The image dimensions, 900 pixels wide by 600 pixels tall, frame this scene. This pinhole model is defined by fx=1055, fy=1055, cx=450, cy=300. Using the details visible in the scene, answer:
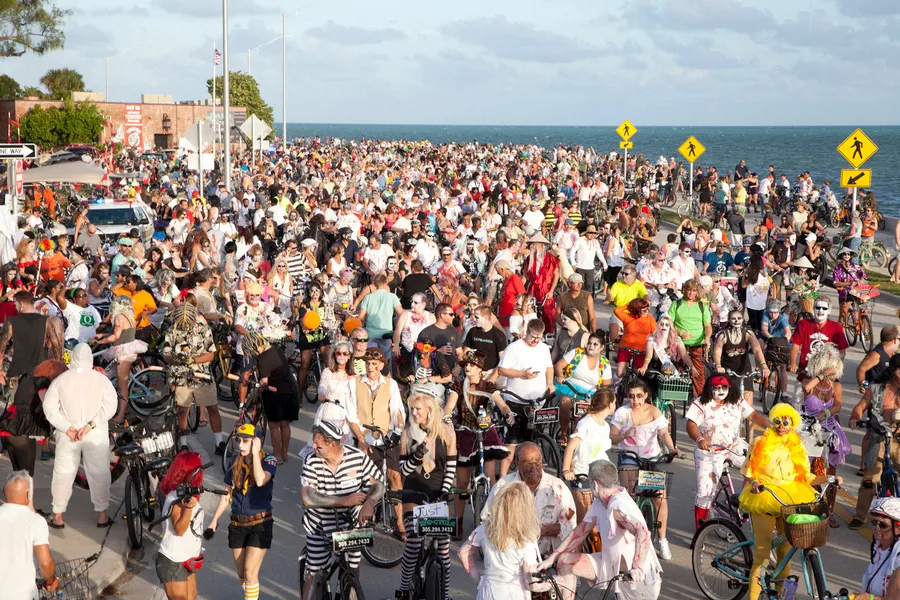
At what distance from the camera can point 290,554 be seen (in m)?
8.84

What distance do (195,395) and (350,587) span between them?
16.4 feet

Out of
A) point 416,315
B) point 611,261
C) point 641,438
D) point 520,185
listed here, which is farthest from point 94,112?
point 641,438

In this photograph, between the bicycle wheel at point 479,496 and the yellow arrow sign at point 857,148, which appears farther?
the yellow arrow sign at point 857,148

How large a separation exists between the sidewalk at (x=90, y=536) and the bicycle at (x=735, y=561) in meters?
4.58

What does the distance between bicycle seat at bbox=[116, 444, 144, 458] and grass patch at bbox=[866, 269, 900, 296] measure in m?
17.5

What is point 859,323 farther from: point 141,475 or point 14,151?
point 14,151

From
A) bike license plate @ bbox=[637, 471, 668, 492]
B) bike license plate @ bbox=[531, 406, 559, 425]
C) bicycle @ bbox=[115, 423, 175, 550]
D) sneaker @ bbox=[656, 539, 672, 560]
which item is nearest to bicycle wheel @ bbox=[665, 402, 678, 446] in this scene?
bike license plate @ bbox=[531, 406, 559, 425]

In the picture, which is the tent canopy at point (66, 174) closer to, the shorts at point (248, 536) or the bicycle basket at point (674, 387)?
the bicycle basket at point (674, 387)

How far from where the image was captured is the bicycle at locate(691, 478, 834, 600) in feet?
23.1

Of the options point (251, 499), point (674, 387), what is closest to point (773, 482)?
point (674, 387)

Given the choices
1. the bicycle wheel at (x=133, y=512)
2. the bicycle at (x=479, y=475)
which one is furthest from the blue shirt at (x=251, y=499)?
the bicycle at (x=479, y=475)

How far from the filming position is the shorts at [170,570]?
273 inches

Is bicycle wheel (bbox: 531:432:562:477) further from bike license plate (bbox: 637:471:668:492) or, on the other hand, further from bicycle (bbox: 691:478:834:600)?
bicycle (bbox: 691:478:834:600)

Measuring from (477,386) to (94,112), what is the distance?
60580mm
